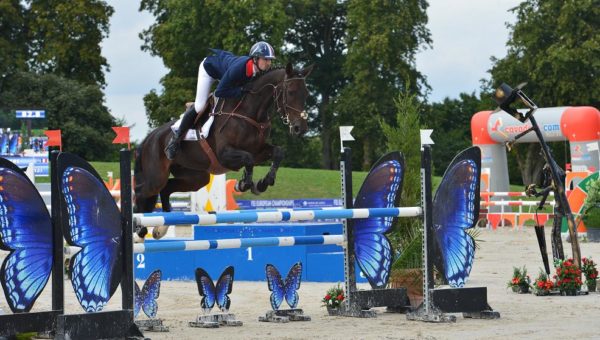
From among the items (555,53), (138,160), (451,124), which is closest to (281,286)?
(138,160)

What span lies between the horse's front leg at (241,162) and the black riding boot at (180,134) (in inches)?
17.4

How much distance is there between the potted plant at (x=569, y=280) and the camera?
8.74 metres

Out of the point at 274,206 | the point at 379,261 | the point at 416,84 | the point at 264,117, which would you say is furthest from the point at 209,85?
the point at 416,84

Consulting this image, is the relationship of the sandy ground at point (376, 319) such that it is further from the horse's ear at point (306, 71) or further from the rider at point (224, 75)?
the horse's ear at point (306, 71)

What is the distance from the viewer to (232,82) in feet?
24.8

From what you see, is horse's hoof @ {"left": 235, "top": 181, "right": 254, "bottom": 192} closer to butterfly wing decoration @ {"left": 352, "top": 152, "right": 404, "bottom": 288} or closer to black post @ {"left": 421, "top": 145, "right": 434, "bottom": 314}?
butterfly wing decoration @ {"left": 352, "top": 152, "right": 404, "bottom": 288}

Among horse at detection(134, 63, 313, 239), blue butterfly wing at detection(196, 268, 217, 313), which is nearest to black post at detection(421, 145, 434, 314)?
horse at detection(134, 63, 313, 239)

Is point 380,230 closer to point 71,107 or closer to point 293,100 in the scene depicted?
point 293,100

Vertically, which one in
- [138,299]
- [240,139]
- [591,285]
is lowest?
[591,285]

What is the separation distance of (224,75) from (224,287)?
5.42ft

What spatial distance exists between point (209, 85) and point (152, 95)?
31023 mm

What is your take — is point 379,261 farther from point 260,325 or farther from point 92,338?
point 92,338

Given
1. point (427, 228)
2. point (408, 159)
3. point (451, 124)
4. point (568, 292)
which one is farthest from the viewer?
point (451, 124)

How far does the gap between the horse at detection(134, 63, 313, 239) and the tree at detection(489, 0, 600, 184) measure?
2877cm
